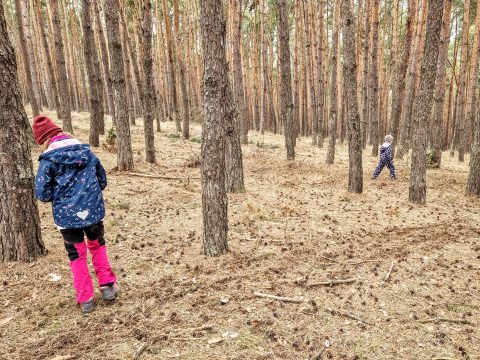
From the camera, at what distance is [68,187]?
339 cm

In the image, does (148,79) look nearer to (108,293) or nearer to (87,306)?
(108,293)

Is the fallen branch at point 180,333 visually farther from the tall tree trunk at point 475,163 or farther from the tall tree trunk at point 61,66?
the tall tree trunk at point 61,66

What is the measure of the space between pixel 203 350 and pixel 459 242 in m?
4.96

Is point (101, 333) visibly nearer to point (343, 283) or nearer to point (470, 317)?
point (343, 283)

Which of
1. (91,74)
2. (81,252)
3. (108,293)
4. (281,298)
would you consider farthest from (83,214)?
(91,74)

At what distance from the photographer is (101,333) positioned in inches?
125

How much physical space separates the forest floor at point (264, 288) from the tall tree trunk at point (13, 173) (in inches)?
11.9

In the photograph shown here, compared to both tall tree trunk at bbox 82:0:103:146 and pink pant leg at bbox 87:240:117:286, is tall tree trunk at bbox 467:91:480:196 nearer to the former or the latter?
pink pant leg at bbox 87:240:117:286

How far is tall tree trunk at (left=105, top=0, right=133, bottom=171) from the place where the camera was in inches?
331

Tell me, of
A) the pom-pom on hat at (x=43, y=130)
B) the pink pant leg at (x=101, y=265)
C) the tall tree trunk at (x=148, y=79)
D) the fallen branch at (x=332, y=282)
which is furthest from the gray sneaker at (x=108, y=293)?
the tall tree trunk at (x=148, y=79)

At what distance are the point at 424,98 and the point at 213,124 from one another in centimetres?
578

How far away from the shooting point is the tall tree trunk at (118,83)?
8.41 m

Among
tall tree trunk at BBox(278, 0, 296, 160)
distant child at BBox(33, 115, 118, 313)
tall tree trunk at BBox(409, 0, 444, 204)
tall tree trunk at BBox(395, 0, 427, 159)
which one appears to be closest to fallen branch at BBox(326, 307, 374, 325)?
distant child at BBox(33, 115, 118, 313)

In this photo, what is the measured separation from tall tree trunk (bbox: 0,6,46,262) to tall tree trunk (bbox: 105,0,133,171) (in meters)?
4.65
